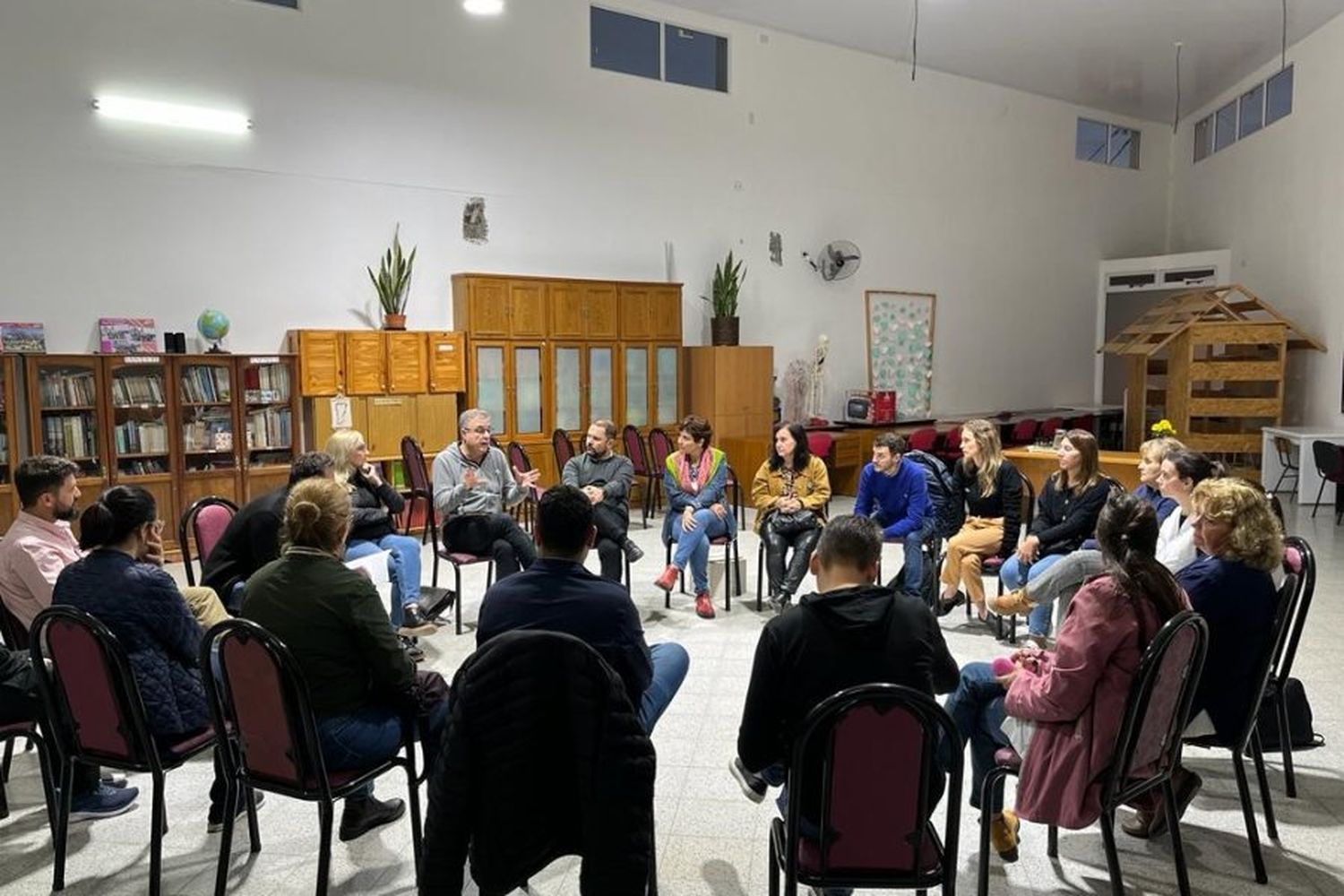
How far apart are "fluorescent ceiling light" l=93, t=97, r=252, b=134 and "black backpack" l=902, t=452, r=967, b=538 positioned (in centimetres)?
564

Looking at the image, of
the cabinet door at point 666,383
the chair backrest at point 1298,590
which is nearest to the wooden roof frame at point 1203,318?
the cabinet door at point 666,383

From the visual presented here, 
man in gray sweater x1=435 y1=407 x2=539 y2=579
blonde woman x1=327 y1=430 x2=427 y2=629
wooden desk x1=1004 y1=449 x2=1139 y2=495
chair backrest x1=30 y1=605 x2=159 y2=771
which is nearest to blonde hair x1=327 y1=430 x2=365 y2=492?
blonde woman x1=327 y1=430 x2=427 y2=629

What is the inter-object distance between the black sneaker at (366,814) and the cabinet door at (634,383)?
622 cm

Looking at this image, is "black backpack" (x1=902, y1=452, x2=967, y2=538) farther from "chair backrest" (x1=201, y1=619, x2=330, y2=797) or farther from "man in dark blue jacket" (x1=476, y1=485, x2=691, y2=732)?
"chair backrest" (x1=201, y1=619, x2=330, y2=797)

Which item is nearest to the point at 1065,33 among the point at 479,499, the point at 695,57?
the point at 695,57

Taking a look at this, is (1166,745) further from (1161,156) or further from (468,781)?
(1161,156)

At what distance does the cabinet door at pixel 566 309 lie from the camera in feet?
28.6

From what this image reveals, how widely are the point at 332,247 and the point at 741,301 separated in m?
4.30

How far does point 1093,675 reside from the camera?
2.30m

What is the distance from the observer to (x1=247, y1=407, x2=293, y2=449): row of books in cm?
729

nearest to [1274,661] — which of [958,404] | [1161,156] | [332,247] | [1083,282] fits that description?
[332,247]

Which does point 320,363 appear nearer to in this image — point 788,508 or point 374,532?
point 374,532

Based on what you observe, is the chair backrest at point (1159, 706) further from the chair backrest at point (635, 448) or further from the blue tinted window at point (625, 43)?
the blue tinted window at point (625, 43)

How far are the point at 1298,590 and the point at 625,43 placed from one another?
26.6 ft
